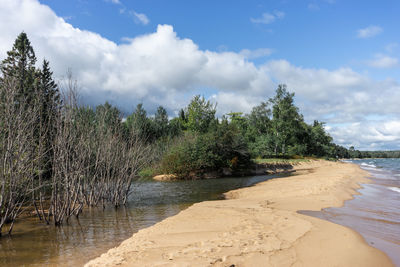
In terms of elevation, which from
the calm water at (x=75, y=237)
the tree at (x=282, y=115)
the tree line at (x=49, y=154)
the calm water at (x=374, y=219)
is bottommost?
the calm water at (x=374, y=219)

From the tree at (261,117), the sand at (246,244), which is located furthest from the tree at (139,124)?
the tree at (261,117)

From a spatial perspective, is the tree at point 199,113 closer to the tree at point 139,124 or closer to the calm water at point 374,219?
the tree at point 139,124

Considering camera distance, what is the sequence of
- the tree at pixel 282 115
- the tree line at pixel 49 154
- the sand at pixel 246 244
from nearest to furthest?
1. the sand at pixel 246 244
2. the tree line at pixel 49 154
3. the tree at pixel 282 115

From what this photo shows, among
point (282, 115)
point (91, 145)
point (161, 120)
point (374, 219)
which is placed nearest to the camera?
point (374, 219)

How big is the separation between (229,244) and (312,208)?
6.27 meters

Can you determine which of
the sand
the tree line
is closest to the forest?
the tree line

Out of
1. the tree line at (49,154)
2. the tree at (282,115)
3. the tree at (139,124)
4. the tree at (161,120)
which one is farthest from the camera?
the tree at (161,120)

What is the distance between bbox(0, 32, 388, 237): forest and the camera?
27.6 ft

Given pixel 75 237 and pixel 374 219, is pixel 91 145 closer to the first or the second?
pixel 75 237

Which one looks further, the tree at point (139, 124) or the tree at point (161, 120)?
the tree at point (161, 120)

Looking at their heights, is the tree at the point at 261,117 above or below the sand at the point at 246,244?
above

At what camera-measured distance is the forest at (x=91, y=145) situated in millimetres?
8406

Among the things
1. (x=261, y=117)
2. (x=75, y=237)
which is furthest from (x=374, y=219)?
(x=261, y=117)

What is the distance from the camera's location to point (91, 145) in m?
13.0
